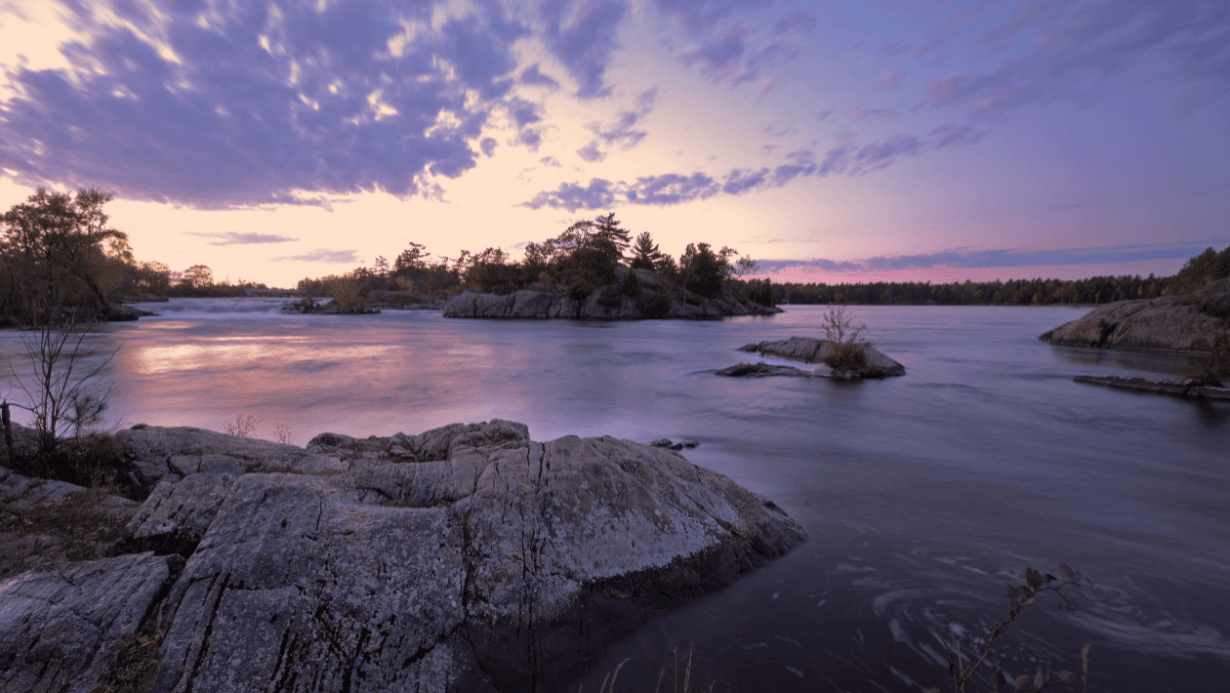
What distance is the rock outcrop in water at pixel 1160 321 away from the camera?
19875 millimetres

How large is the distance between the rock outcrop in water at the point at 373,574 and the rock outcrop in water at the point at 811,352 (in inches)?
A: 576

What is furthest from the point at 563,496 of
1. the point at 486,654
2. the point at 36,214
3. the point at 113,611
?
the point at 36,214

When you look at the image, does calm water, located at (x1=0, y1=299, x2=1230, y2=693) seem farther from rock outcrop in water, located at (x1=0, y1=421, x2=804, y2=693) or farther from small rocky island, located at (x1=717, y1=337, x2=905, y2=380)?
small rocky island, located at (x1=717, y1=337, x2=905, y2=380)

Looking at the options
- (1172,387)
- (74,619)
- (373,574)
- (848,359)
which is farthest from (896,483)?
(1172,387)

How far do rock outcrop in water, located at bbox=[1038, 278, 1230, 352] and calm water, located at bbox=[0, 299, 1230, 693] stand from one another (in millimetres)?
1760

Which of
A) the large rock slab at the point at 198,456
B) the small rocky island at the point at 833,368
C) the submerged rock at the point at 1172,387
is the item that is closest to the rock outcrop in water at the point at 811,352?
the small rocky island at the point at 833,368

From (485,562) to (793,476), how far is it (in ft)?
17.8

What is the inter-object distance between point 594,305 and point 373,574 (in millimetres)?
58806

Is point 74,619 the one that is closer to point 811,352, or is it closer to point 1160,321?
point 811,352

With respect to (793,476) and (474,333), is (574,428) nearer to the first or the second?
(793,476)

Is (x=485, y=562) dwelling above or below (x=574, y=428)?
above

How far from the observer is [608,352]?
2620 cm

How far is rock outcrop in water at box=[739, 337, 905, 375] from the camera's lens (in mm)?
17125

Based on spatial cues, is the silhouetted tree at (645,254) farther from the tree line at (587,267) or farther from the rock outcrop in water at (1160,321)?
the rock outcrop in water at (1160,321)
